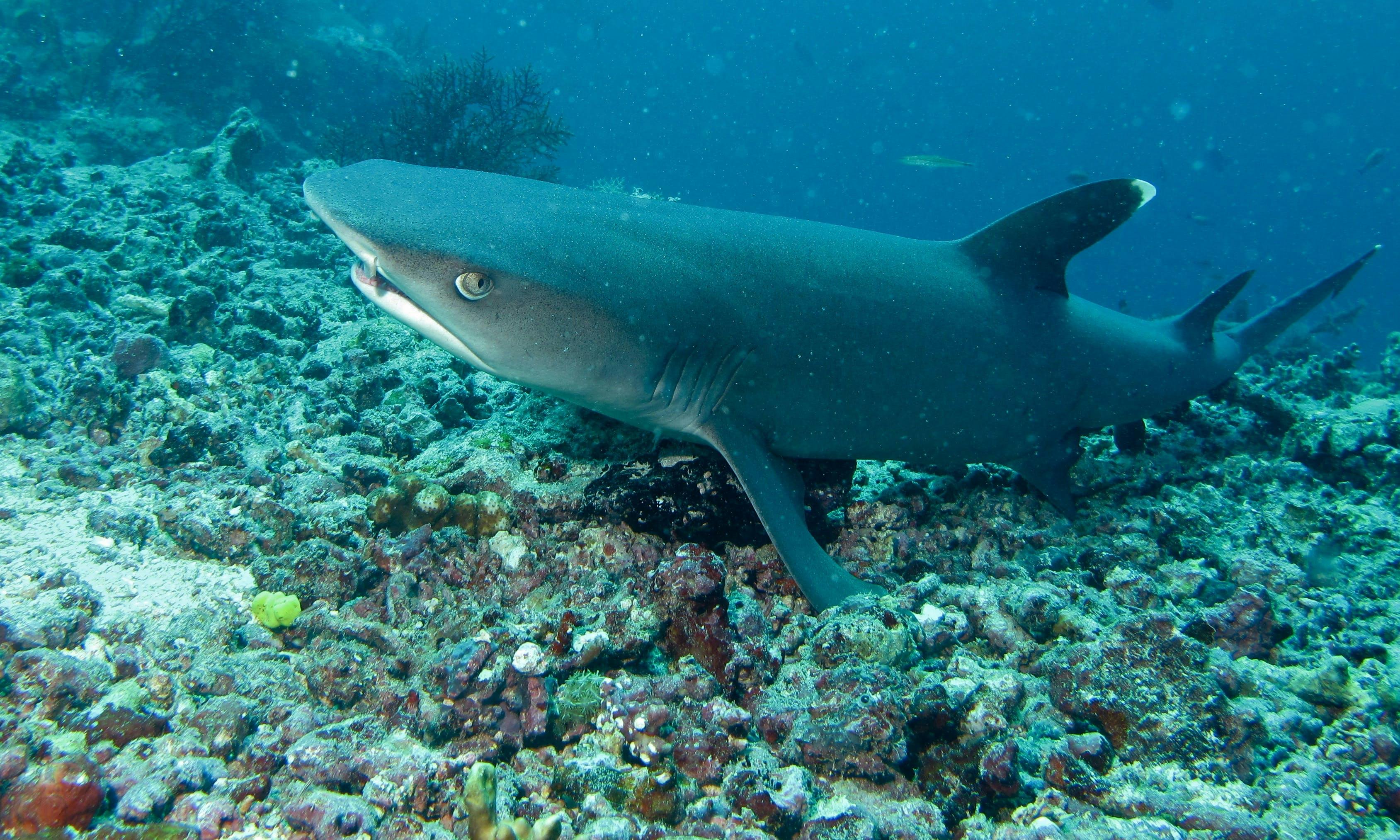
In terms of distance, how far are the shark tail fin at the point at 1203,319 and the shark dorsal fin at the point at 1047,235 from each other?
4.69 ft

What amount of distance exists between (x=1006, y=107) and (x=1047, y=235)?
147m

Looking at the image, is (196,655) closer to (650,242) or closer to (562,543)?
(562,543)

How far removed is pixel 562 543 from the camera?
2729mm

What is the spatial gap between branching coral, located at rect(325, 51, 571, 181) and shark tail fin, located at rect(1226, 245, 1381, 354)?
10066 mm

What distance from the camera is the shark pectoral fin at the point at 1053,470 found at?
3.97 meters

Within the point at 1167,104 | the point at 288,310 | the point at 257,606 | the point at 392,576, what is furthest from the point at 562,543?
the point at 1167,104

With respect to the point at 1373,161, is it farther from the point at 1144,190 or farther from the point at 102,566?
the point at 102,566

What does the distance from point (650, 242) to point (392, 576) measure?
5.47 ft

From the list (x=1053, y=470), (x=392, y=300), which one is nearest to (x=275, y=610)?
(x=392, y=300)

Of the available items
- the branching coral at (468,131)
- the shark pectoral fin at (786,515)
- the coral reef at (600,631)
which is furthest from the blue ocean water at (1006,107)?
the shark pectoral fin at (786,515)

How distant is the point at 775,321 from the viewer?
9.86 ft

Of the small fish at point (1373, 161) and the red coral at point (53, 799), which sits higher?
the small fish at point (1373, 161)

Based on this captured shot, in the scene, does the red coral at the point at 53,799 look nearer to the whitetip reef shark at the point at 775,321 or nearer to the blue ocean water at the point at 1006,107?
the whitetip reef shark at the point at 775,321

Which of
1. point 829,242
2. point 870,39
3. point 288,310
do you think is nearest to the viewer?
point 829,242
